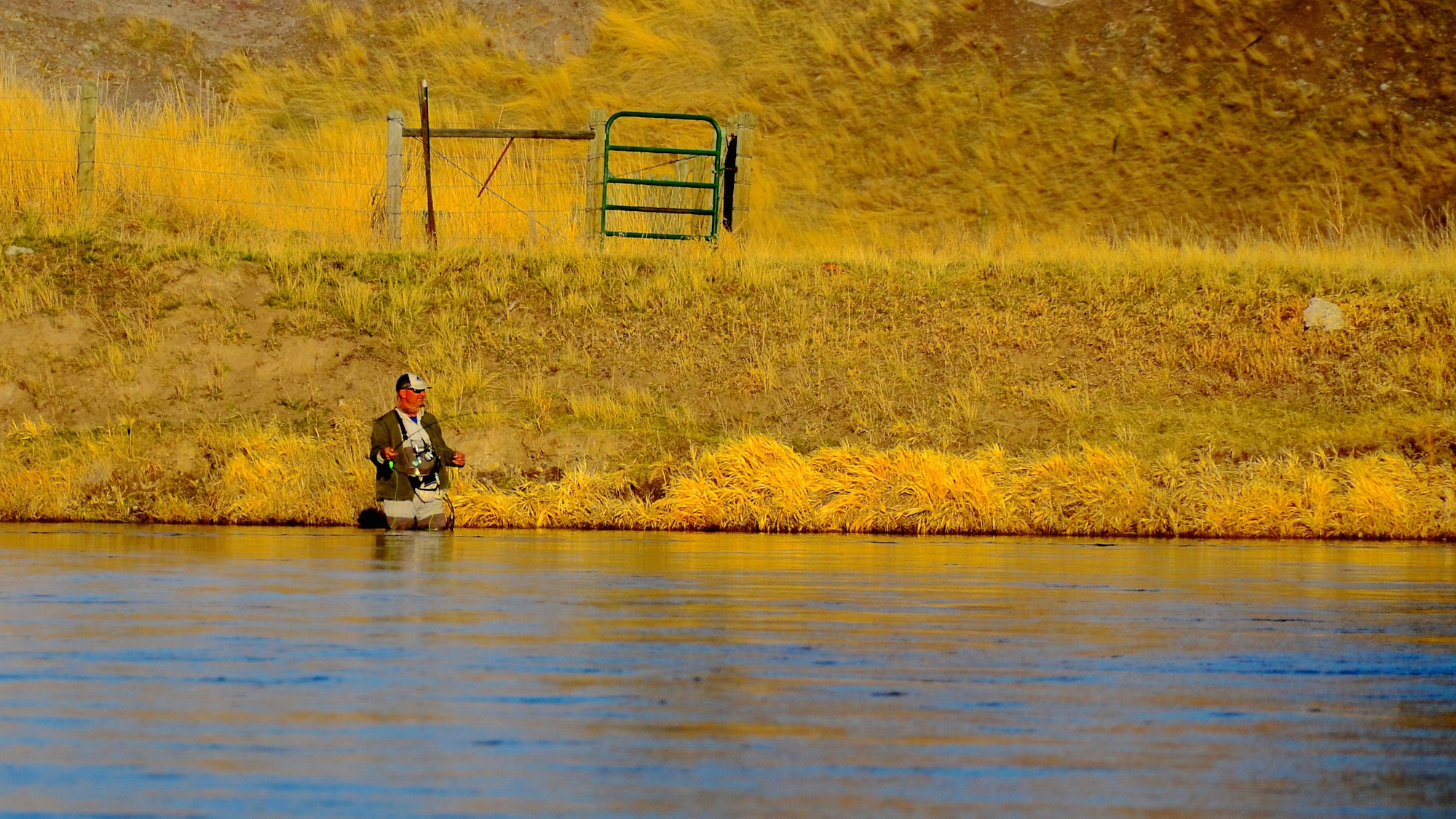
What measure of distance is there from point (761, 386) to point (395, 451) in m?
7.88

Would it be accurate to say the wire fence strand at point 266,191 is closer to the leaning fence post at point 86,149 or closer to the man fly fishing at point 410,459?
the leaning fence post at point 86,149

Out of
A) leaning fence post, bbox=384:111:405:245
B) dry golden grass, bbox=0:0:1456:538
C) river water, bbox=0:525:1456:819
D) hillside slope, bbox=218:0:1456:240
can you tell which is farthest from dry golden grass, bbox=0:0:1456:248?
river water, bbox=0:525:1456:819

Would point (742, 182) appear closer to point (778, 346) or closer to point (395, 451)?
point (778, 346)

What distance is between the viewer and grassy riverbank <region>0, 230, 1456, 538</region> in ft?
65.4

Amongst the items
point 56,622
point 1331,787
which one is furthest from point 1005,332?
point 1331,787

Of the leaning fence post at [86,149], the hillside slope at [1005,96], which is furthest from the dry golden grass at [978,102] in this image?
the leaning fence post at [86,149]

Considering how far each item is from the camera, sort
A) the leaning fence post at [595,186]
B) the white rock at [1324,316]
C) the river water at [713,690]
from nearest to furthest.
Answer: the river water at [713,690], the white rock at [1324,316], the leaning fence post at [595,186]

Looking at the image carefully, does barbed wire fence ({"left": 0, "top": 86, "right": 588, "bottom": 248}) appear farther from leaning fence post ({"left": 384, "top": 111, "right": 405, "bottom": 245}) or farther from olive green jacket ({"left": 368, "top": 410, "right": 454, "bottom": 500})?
olive green jacket ({"left": 368, "top": 410, "right": 454, "bottom": 500})

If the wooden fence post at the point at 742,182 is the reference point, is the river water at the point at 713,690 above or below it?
below

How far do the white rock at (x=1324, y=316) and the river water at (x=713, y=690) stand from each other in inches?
426

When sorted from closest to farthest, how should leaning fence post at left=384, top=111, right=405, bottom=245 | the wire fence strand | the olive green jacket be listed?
the olive green jacket → the wire fence strand → leaning fence post at left=384, top=111, right=405, bottom=245

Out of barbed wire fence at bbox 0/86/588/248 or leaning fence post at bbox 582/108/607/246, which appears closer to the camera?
barbed wire fence at bbox 0/86/588/248

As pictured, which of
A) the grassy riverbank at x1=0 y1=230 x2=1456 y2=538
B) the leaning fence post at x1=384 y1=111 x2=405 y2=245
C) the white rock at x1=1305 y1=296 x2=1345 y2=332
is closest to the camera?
the grassy riverbank at x1=0 y1=230 x2=1456 y2=538

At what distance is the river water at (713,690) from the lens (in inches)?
257
